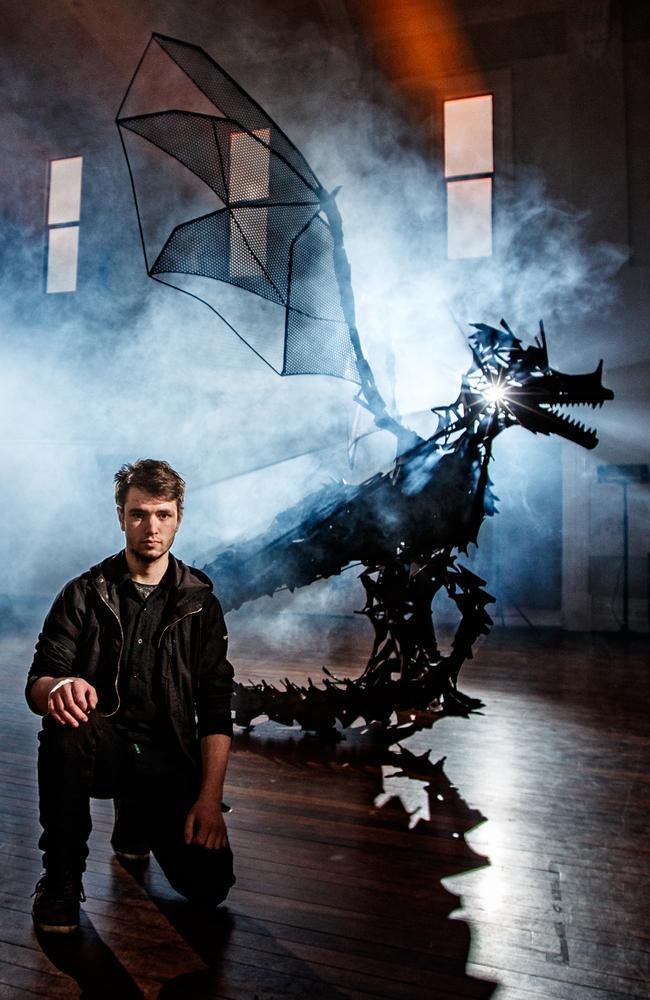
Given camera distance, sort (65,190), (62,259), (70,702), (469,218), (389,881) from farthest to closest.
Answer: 1. (65,190)
2. (62,259)
3. (469,218)
4. (389,881)
5. (70,702)

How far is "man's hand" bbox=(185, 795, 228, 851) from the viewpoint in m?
1.48

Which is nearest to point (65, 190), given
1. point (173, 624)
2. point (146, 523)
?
point (146, 523)

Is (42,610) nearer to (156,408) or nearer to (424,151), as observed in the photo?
(156,408)

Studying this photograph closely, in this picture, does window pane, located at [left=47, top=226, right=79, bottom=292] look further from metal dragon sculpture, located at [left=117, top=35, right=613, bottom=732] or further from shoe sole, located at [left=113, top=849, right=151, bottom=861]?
shoe sole, located at [left=113, top=849, right=151, bottom=861]

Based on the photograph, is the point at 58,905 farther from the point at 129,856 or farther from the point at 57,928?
the point at 129,856

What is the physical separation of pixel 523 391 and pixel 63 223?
726 centimetres

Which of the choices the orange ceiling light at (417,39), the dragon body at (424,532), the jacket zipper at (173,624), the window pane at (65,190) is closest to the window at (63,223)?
the window pane at (65,190)

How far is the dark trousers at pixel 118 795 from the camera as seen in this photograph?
1482 mm

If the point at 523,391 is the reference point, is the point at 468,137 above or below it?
above

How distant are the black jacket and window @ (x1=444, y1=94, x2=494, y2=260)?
6.07m

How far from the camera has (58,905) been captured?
1.46 meters

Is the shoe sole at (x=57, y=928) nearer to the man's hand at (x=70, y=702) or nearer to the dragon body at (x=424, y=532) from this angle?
the man's hand at (x=70, y=702)

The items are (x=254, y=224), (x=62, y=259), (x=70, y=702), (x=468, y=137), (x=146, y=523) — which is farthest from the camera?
(x=62, y=259)

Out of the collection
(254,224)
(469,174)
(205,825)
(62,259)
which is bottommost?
(205,825)
